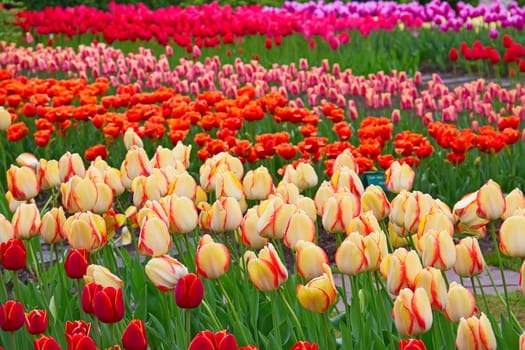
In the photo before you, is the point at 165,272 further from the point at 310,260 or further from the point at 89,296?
the point at 310,260

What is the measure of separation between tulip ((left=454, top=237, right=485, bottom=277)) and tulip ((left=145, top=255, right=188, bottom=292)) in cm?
65

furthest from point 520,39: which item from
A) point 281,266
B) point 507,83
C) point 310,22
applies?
point 281,266

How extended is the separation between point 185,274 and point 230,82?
5489 millimetres

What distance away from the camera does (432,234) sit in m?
2.34

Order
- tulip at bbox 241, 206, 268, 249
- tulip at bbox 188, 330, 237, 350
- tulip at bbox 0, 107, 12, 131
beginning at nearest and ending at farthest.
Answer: tulip at bbox 188, 330, 237, 350
tulip at bbox 241, 206, 268, 249
tulip at bbox 0, 107, 12, 131

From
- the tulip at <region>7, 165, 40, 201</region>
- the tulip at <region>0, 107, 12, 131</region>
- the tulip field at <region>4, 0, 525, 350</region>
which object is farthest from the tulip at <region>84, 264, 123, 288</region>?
the tulip at <region>0, 107, 12, 131</region>

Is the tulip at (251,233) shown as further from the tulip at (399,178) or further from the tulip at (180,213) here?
the tulip at (399,178)

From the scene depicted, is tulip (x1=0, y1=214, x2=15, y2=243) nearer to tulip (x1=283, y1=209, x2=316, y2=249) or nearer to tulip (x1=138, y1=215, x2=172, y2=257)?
tulip (x1=138, y1=215, x2=172, y2=257)

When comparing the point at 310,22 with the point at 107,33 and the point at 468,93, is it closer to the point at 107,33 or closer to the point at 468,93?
A: the point at 107,33

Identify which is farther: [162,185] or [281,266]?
[162,185]

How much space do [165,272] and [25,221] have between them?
671 millimetres

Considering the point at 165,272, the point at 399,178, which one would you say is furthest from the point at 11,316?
the point at 399,178

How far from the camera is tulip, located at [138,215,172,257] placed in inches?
99.7

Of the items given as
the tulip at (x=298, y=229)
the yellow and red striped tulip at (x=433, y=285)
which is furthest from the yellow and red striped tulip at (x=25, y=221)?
the yellow and red striped tulip at (x=433, y=285)
